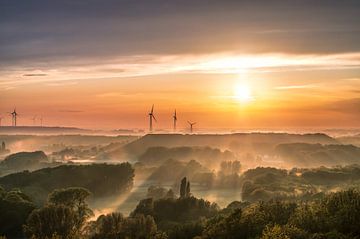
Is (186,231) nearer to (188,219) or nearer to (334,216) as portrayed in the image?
(188,219)

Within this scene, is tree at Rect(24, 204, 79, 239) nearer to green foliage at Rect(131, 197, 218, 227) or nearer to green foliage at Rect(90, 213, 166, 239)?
green foliage at Rect(90, 213, 166, 239)

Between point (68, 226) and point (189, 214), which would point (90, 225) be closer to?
point (68, 226)

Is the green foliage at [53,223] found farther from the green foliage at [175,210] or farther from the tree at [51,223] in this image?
the green foliage at [175,210]

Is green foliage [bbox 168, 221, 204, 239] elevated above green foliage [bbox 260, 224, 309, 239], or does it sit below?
below

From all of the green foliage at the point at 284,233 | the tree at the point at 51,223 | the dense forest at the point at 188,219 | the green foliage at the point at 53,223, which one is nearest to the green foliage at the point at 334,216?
the dense forest at the point at 188,219

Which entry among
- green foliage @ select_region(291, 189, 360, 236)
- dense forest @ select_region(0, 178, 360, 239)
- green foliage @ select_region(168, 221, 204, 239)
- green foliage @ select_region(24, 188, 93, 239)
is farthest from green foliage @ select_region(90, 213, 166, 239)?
green foliage @ select_region(291, 189, 360, 236)

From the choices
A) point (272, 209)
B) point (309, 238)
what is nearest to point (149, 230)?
point (272, 209)

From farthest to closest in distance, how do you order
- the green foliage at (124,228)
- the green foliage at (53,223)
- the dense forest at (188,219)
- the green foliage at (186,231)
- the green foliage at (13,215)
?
the green foliage at (13,215), the green foliage at (53,223), the green foliage at (124,228), the green foliage at (186,231), the dense forest at (188,219)

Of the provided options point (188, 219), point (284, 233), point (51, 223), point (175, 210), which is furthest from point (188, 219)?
point (284, 233)
